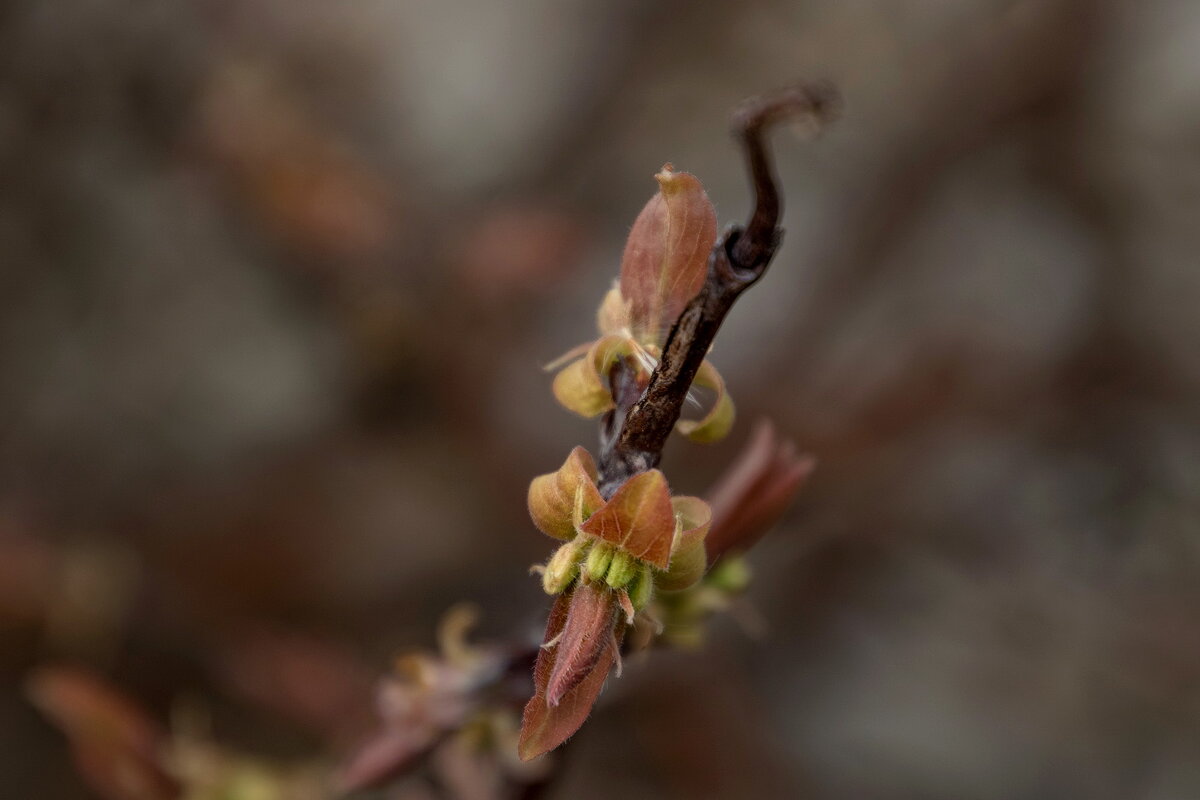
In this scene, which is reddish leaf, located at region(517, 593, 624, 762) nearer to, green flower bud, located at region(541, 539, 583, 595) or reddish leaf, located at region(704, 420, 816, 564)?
green flower bud, located at region(541, 539, 583, 595)

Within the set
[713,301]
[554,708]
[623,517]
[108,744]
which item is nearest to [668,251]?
[713,301]

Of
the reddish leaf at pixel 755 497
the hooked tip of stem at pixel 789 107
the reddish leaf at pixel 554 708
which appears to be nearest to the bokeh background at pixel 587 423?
the reddish leaf at pixel 755 497

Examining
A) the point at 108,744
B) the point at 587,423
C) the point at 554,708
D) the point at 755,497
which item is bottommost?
the point at 554,708

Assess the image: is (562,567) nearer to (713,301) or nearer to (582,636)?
(582,636)

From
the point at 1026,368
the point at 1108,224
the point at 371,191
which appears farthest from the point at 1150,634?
the point at 371,191

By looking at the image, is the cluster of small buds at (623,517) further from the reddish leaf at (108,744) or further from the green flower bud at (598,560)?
the reddish leaf at (108,744)

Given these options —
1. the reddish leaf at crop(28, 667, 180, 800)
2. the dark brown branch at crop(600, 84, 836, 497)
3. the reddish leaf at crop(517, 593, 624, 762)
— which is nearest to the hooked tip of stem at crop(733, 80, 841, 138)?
the dark brown branch at crop(600, 84, 836, 497)

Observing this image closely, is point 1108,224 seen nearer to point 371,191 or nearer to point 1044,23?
point 1044,23
